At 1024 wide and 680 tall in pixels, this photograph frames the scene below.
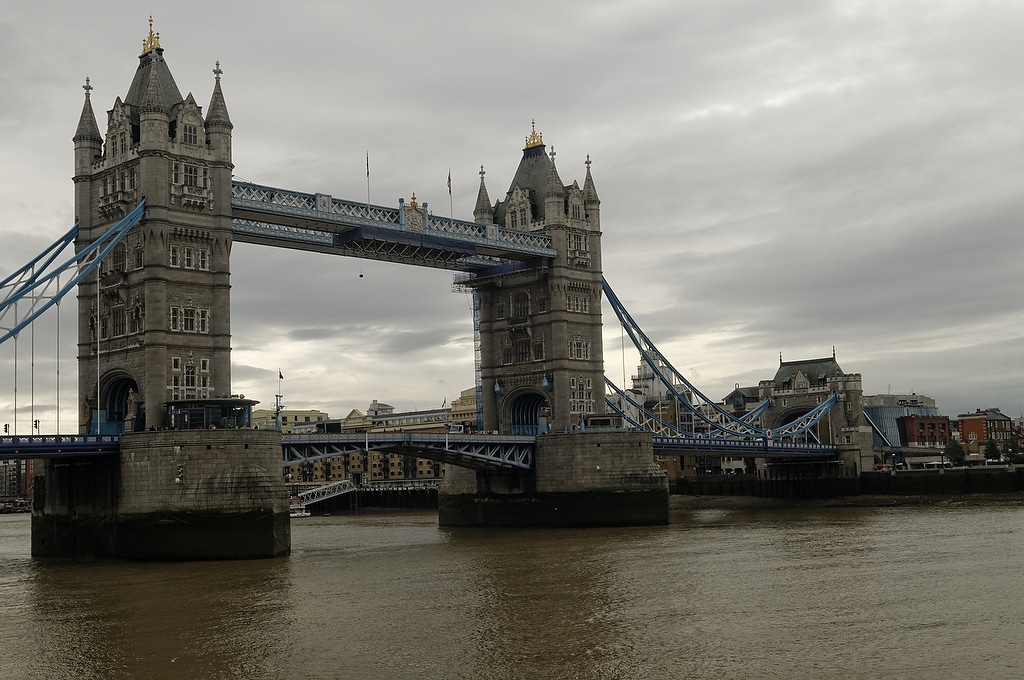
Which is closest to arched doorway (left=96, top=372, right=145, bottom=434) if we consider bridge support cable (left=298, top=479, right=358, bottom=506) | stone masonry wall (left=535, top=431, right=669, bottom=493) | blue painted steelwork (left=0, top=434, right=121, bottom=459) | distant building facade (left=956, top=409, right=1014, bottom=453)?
blue painted steelwork (left=0, top=434, right=121, bottom=459)

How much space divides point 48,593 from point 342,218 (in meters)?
32.1

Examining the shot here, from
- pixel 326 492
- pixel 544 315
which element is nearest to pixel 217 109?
pixel 544 315

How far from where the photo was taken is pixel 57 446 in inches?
2227

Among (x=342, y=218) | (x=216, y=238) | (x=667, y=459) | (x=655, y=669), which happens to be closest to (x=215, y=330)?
(x=216, y=238)

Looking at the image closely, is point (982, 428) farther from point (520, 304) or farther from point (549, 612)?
point (549, 612)

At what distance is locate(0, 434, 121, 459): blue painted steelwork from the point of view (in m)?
55.3

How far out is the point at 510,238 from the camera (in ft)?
282

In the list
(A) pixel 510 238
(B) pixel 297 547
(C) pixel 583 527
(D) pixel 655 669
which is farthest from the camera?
(A) pixel 510 238

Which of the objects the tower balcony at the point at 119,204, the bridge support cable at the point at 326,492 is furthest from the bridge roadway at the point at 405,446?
the bridge support cable at the point at 326,492

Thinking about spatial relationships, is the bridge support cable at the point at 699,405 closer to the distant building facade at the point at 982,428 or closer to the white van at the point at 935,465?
the white van at the point at 935,465

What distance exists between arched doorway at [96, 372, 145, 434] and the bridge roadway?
652 cm

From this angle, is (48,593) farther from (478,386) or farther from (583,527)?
(478,386)

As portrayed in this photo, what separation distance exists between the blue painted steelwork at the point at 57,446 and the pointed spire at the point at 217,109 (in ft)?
61.4

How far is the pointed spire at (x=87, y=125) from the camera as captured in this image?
225 ft
